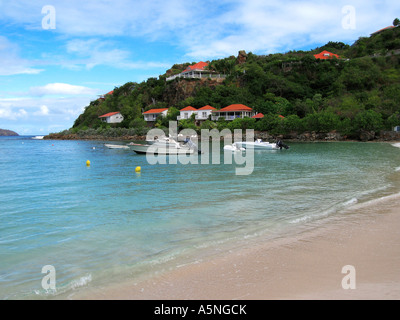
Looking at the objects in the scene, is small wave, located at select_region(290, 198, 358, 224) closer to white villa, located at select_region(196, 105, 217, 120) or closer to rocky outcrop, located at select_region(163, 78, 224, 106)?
white villa, located at select_region(196, 105, 217, 120)

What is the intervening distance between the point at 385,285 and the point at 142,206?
7946 mm

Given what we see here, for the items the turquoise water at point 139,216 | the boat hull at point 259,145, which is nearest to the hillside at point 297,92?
the boat hull at point 259,145

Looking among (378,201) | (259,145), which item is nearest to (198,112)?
(259,145)

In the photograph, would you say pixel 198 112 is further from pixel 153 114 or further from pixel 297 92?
pixel 297 92

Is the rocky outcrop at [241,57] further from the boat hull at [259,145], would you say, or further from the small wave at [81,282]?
the small wave at [81,282]

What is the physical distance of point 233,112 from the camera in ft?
226

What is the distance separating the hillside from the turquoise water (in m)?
40.6

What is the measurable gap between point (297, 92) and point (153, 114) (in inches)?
1515

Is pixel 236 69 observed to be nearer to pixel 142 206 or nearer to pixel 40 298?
pixel 142 206

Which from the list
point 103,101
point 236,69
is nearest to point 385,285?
point 236,69

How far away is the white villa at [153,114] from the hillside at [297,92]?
6.88ft

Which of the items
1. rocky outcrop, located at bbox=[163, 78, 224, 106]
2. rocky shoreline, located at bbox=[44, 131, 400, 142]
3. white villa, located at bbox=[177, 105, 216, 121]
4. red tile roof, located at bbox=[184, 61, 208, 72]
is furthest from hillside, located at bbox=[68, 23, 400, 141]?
white villa, located at bbox=[177, 105, 216, 121]

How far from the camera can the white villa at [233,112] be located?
221 feet
